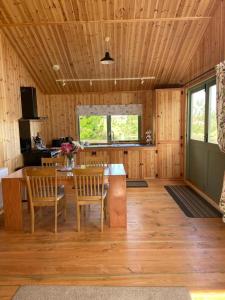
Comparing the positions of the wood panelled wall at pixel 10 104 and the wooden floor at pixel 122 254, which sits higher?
the wood panelled wall at pixel 10 104

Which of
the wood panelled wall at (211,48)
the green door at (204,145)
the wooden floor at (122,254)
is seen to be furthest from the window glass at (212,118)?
the wooden floor at (122,254)

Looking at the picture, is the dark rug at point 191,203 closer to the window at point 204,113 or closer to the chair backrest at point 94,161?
the window at point 204,113

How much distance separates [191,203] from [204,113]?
169 cm

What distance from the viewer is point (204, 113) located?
14.4 feet

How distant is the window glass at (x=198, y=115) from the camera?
4.55 meters

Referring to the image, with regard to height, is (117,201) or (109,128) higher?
(109,128)

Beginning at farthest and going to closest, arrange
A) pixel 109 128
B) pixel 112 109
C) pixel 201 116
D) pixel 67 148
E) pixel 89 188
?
pixel 109 128 < pixel 112 109 < pixel 201 116 < pixel 67 148 < pixel 89 188

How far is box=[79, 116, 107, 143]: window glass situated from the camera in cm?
647

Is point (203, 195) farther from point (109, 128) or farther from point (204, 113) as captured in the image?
point (109, 128)

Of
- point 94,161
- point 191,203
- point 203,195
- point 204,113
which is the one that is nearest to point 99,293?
point 94,161

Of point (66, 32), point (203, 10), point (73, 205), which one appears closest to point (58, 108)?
point (66, 32)

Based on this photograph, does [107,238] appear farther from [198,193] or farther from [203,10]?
[203,10]

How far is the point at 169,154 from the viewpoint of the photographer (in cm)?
579

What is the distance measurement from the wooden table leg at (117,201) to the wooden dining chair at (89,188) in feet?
0.48
